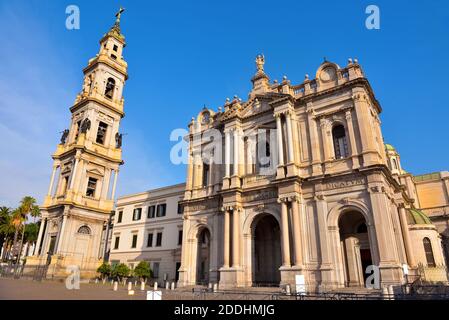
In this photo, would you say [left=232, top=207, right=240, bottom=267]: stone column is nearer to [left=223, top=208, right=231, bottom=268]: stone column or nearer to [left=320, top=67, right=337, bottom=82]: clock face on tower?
[left=223, top=208, right=231, bottom=268]: stone column

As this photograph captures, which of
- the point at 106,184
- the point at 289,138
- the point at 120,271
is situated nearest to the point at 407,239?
the point at 289,138

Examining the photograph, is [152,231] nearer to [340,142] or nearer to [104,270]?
[104,270]

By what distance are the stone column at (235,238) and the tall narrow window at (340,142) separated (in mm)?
9686

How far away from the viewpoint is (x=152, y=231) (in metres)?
39.3

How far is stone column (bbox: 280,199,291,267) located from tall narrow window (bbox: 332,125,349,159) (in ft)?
20.1

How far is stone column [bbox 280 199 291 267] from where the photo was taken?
72.6ft

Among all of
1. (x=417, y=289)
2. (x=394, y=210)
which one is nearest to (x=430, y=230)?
(x=394, y=210)

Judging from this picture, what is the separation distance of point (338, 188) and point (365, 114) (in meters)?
6.07

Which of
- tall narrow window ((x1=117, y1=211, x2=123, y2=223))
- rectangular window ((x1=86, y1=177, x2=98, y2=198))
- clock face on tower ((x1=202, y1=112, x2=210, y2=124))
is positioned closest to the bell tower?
rectangular window ((x1=86, y1=177, x2=98, y2=198))

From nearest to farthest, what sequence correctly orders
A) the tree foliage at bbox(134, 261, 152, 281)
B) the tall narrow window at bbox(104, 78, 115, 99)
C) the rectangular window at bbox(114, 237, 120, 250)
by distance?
the tree foliage at bbox(134, 261, 152, 281)
the rectangular window at bbox(114, 237, 120, 250)
the tall narrow window at bbox(104, 78, 115, 99)

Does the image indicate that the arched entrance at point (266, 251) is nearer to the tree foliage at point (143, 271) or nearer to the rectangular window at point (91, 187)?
the tree foliage at point (143, 271)

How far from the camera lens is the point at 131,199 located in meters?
43.7

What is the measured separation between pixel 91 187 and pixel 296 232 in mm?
27479
